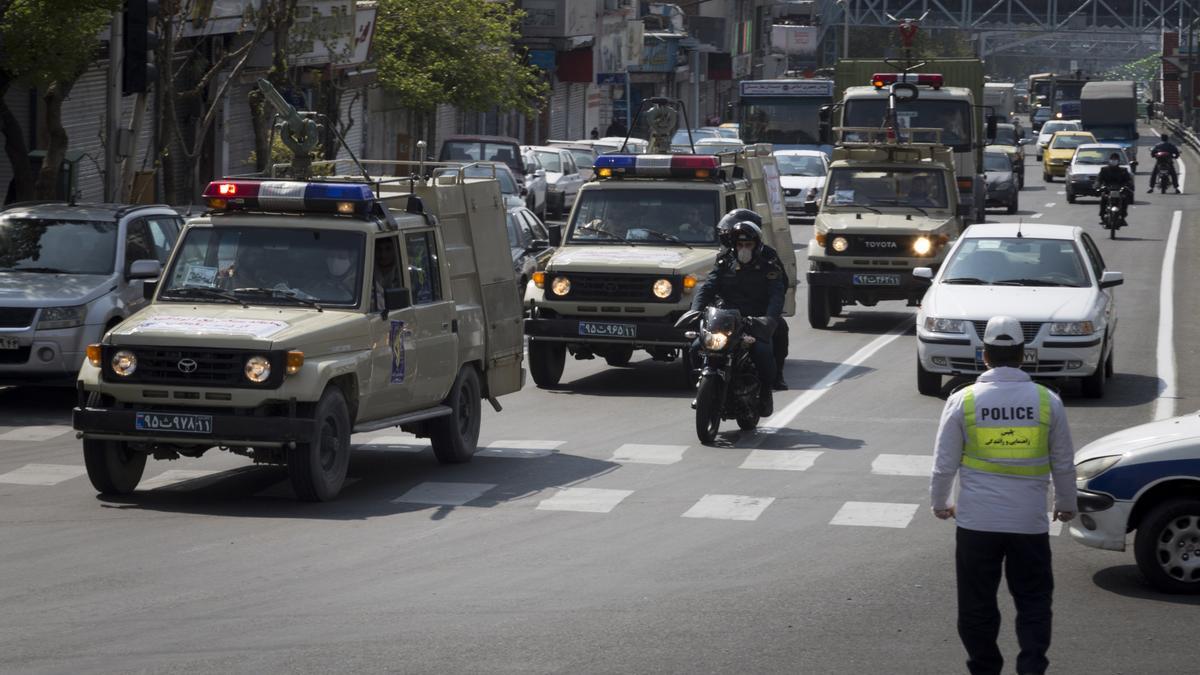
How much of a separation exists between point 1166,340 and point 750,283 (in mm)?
9114

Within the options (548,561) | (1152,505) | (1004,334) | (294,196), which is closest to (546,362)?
(294,196)

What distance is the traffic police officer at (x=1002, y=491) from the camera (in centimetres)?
761

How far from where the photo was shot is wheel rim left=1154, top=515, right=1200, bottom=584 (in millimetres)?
9969

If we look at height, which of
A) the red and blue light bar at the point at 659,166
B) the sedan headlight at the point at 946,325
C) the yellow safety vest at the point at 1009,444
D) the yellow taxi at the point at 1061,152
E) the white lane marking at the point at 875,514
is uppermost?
the yellow taxi at the point at 1061,152

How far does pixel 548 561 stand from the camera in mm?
10688

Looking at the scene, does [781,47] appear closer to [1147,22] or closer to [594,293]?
[1147,22]

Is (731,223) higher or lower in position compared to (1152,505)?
higher

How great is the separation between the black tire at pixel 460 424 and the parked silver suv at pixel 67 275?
10.2 ft

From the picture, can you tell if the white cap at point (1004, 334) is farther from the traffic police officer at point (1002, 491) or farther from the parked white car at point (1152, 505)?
the parked white car at point (1152, 505)

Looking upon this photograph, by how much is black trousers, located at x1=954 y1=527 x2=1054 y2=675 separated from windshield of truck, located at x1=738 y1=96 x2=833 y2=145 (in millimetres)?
40855

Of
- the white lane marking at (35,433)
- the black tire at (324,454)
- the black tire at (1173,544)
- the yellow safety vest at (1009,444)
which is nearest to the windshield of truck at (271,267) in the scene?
the black tire at (324,454)

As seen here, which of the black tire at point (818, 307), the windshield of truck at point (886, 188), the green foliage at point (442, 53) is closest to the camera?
the black tire at point (818, 307)

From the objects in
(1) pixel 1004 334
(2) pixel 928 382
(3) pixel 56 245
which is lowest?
(2) pixel 928 382

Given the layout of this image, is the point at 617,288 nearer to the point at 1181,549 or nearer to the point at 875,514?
the point at 875,514
